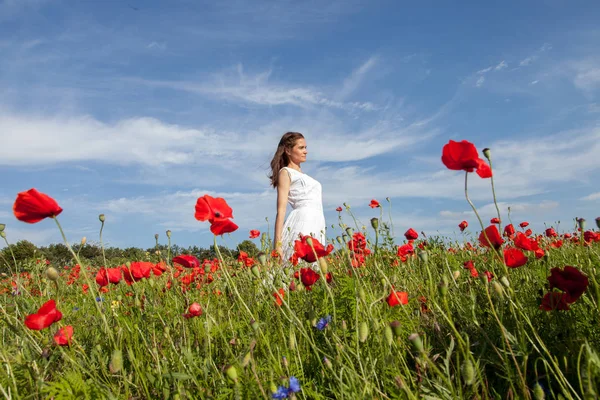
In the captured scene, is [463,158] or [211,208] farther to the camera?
[211,208]

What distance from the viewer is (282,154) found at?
7.37 m

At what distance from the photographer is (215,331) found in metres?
2.63

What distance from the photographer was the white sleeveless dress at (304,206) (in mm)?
6461

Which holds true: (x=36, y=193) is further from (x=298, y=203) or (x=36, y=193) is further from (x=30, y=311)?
(x=298, y=203)

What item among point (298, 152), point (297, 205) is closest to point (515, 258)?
point (297, 205)

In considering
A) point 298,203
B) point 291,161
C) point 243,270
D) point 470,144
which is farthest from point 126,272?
point 291,161

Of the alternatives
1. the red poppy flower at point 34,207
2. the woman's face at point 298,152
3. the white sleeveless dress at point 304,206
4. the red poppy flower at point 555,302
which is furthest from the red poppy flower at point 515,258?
the woman's face at point 298,152

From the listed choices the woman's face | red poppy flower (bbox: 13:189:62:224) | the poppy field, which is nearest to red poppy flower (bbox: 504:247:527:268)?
the poppy field

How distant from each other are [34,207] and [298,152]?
5.45 meters

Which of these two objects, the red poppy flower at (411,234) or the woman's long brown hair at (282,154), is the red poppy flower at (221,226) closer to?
the red poppy flower at (411,234)

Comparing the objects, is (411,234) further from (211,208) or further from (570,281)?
(211,208)

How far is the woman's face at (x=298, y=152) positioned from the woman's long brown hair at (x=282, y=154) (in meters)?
0.06

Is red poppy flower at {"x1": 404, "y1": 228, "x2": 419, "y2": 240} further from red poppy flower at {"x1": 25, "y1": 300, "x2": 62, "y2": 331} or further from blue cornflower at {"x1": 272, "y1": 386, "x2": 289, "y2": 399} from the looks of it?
red poppy flower at {"x1": 25, "y1": 300, "x2": 62, "y2": 331}

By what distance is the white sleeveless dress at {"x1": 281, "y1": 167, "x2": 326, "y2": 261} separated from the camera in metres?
6.46
